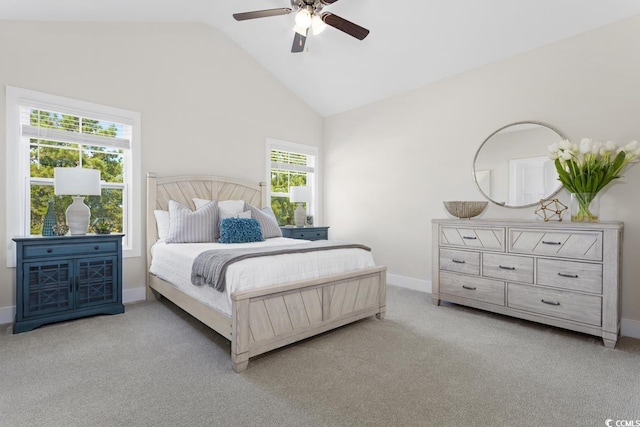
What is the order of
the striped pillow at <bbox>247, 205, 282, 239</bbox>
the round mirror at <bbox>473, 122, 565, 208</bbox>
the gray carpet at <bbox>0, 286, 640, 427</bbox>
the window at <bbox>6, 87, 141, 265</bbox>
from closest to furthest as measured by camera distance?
the gray carpet at <bbox>0, 286, 640, 427</bbox> < the window at <bbox>6, 87, 141, 265</bbox> < the round mirror at <bbox>473, 122, 565, 208</bbox> < the striped pillow at <bbox>247, 205, 282, 239</bbox>

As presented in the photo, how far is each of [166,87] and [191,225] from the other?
1.83m

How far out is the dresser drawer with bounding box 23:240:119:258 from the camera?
281 centimetres

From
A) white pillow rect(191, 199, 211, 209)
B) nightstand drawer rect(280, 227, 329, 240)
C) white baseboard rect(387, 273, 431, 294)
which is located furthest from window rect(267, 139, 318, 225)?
white baseboard rect(387, 273, 431, 294)

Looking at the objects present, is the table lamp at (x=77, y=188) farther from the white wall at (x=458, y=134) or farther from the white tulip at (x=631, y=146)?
the white tulip at (x=631, y=146)

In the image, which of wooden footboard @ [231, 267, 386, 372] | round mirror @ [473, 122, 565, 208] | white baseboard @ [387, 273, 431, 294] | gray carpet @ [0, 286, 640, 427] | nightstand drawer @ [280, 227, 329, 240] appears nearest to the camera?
gray carpet @ [0, 286, 640, 427]

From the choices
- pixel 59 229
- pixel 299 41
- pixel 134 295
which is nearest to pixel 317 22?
pixel 299 41

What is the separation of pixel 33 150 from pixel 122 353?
2.32 m

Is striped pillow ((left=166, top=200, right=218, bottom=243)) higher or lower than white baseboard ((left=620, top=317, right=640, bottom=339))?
higher

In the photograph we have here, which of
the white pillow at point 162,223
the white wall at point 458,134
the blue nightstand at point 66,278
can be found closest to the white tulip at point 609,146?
the white wall at point 458,134

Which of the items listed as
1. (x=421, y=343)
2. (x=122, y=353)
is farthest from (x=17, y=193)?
(x=421, y=343)

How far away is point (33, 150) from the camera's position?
10.5 feet

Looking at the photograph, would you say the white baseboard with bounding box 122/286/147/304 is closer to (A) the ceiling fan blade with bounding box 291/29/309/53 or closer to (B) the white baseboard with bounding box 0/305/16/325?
(B) the white baseboard with bounding box 0/305/16/325

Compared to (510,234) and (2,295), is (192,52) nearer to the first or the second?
(2,295)

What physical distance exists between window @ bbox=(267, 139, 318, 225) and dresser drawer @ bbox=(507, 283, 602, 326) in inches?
130
